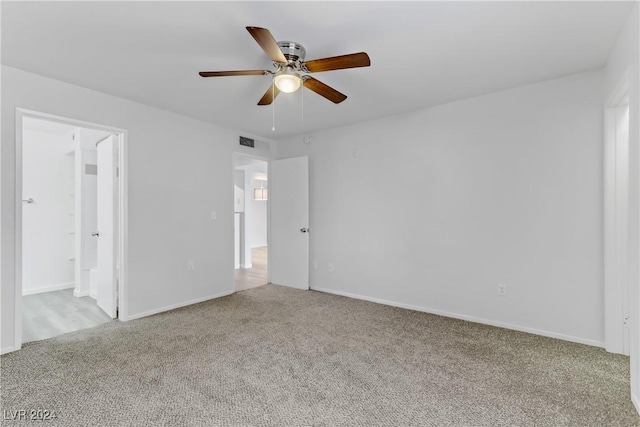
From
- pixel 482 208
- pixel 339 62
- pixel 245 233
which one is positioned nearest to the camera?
pixel 339 62

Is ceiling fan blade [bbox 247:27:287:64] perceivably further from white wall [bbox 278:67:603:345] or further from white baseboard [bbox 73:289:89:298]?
white baseboard [bbox 73:289:89:298]

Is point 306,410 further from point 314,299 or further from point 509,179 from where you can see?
point 509,179

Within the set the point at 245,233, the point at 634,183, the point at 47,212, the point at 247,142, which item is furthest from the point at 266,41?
the point at 245,233

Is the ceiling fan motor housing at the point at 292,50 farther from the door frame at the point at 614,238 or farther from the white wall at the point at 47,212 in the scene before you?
the white wall at the point at 47,212

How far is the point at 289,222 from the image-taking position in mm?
4887

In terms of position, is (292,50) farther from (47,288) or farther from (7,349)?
(47,288)

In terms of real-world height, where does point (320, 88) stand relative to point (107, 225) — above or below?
above

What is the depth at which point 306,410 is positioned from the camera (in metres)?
1.83

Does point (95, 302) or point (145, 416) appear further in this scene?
point (95, 302)

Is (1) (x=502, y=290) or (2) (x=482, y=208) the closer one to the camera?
(1) (x=502, y=290)

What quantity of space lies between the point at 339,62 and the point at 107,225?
3.26 metres

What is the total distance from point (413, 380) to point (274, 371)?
1.03 meters

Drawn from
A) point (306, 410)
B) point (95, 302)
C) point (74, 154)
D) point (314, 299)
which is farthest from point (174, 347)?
point (74, 154)

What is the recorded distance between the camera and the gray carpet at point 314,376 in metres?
1.79
